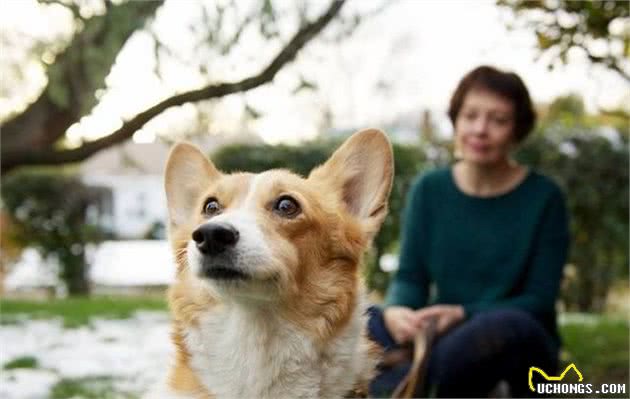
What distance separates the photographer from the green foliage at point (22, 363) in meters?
4.09

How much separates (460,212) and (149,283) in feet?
18.8

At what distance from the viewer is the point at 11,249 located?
8797 mm

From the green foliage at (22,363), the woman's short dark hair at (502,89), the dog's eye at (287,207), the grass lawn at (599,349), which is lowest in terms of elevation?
the grass lawn at (599,349)

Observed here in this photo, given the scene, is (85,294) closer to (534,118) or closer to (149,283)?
(149,283)

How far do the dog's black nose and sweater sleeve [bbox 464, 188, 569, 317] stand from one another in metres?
1.68

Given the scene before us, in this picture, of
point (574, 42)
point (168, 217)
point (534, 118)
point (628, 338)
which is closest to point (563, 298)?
point (628, 338)

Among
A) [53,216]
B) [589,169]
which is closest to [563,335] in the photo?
[589,169]

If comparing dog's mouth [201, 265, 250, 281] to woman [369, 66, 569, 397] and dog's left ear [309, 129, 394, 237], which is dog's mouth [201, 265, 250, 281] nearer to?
dog's left ear [309, 129, 394, 237]

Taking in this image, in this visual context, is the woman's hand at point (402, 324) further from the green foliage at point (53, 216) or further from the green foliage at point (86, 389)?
the green foliage at point (53, 216)

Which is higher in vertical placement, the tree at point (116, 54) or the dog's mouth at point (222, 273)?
the tree at point (116, 54)

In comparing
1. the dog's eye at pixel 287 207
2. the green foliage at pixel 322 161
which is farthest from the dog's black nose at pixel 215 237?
the green foliage at pixel 322 161

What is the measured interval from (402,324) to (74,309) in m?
4.27

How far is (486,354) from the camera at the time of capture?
304 cm

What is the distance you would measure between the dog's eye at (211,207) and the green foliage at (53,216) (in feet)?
22.2
